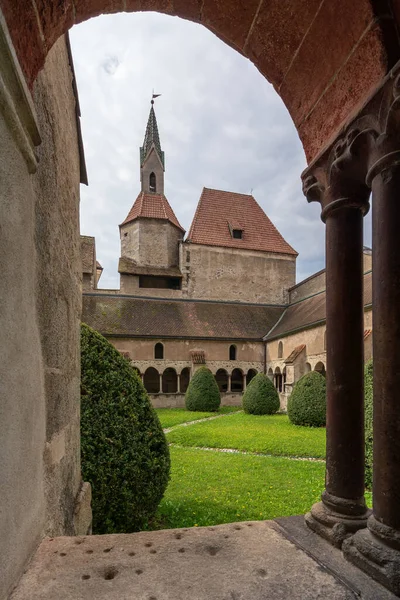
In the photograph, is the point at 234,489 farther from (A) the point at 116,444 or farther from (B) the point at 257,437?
(B) the point at 257,437

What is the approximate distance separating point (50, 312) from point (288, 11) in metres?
2.04

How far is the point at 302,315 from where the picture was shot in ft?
68.6

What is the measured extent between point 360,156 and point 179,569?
2.08 m

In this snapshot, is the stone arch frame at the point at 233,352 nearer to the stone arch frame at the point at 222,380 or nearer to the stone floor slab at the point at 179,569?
the stone arch frame at the point at 222,380

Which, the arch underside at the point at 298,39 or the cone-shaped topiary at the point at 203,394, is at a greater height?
the arch underside at the point at 298,39

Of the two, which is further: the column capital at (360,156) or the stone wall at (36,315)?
the column capital at (360,156)

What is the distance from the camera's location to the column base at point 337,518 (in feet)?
6.15

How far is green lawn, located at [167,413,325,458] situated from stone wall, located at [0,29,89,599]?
7.35 meters

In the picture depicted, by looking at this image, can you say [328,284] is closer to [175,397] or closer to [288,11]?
[288,11]

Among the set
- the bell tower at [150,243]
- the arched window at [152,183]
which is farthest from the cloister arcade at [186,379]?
the arched window at [152,183]

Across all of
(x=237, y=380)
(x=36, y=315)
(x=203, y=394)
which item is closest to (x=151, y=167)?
A: (x=237, y=380)

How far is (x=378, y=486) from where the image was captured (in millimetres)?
1682

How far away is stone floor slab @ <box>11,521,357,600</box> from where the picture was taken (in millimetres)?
1447

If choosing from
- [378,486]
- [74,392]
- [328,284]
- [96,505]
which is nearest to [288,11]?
[328,284]
